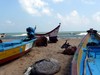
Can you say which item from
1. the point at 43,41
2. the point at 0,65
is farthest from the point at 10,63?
the point at 43,41

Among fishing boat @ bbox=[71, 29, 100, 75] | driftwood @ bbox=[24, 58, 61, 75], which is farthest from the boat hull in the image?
fishing boat @ bbox=[71, 29, 100, 75]

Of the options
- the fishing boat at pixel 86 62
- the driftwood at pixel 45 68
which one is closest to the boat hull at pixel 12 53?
the driftwood at pixel 45 68

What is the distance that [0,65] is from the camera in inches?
335

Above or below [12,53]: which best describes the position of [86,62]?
below

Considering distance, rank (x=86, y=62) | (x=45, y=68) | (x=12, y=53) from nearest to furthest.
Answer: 1. (x=45, y=68)
2. (x=86, y=62)
3. (x=12, y=53)

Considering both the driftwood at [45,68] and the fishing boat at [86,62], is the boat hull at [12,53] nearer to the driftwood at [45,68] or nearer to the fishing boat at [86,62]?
the driftwood at [45,68]

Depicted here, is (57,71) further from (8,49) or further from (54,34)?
(54,34)

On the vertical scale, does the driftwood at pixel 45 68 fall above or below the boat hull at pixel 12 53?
below

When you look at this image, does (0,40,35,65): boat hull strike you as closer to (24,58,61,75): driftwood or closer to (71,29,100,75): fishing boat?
(24,58,61,75): driftwood

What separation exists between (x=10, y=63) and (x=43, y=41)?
6.18 meters

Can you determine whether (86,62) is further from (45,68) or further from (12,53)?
(12,53)

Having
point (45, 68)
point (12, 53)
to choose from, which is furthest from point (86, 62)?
point (12, 53)

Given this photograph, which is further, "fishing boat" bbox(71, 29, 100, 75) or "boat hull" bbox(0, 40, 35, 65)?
"boat hull" bbox(0, 40, 35, 65)

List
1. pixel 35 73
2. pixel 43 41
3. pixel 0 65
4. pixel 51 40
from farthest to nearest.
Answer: pixel 51 40 → pixel 43 41 → pixel 0 65 → pixel 35 73
